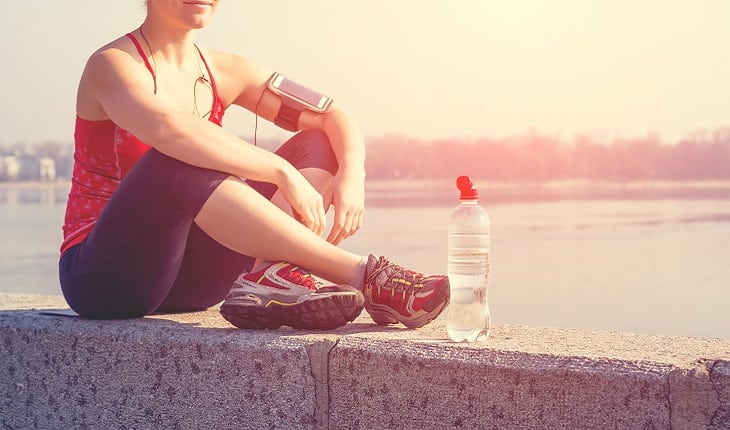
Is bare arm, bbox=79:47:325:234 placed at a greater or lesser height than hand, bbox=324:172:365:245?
greater

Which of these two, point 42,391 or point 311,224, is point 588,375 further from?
point 42,391

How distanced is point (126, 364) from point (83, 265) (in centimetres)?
31

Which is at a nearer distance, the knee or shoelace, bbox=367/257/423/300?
shoelace, bbox=367/257/423/300

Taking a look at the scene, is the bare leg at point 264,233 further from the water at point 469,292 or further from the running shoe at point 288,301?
the water at point 469,292

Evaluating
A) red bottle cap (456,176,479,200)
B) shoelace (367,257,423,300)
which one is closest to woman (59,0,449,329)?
shoelace (367,257,423,300)

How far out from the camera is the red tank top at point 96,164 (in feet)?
9.52

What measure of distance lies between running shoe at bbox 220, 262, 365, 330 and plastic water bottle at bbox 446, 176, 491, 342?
28 cm

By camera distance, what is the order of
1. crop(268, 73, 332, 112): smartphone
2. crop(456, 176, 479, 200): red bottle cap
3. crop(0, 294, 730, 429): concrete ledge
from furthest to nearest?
1. crop(268, 73, 332, 112): smartphone
2. crop(456, 176, 479, 200): red bottle cap
3. crop(0, 294, 730, 429): concrete ledge

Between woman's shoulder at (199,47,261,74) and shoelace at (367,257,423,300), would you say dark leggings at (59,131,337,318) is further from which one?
shoelace at (367,257,423,300)

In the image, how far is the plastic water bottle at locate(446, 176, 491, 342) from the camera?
8.55 ft

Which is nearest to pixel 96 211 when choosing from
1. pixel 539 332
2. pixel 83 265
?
pixel 83 265

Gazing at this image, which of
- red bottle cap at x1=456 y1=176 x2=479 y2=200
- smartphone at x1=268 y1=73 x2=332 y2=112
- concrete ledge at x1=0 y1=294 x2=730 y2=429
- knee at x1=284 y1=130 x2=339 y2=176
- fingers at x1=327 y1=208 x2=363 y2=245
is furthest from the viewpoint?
smartphone at x1=268 y1=73 x2=332 y2=112

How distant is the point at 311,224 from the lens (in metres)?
2.72

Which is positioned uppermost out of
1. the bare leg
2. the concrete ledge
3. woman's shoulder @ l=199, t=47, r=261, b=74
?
woman's shoulder @ l=199, t=47, r=261, b=74
